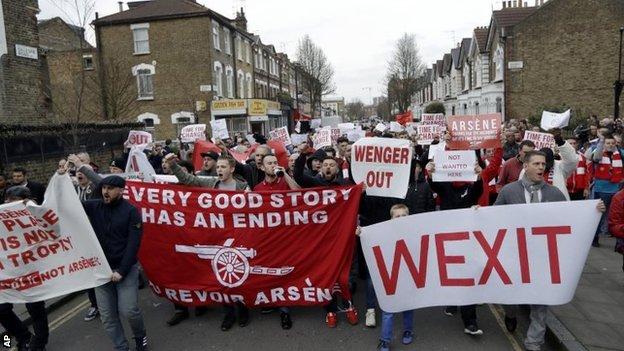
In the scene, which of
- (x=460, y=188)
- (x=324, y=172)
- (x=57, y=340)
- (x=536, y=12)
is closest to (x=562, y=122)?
(x=460, y=188)

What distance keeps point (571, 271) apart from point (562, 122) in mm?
7663

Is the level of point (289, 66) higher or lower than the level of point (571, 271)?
higher

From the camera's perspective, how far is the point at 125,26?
99.9 ft

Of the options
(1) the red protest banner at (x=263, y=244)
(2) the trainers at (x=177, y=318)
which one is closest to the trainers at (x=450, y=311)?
(1) the red protest banner at (x=263, y=244)

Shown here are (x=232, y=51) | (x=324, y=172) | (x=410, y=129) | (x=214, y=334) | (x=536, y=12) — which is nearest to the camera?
(x=214, y=334)

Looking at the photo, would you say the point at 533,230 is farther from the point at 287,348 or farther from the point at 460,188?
the point at 287,348

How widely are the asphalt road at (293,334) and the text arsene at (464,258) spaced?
A: 0.70m

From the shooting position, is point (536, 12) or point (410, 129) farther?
point (536, 12)

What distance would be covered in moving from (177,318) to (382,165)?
300 centimetres

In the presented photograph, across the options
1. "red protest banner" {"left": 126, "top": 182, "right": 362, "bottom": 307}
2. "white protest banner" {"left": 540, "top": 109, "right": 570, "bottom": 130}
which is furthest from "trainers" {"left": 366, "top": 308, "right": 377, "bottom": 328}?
"white protest banner" {"left": 540, "top": 109, "right": 570, "bottom": 130}

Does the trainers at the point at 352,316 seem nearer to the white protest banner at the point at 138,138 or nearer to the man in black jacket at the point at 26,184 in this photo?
the man in black jacket at the point at 26,184

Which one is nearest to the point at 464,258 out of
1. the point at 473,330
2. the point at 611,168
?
the point at 473,330

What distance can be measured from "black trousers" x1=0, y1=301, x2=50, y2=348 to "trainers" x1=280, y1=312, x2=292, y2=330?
2473 mm

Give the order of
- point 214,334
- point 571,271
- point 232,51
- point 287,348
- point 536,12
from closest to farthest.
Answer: point 571,271 → point 287,348 → point 214,334 → point 536,12 → point 232,51
